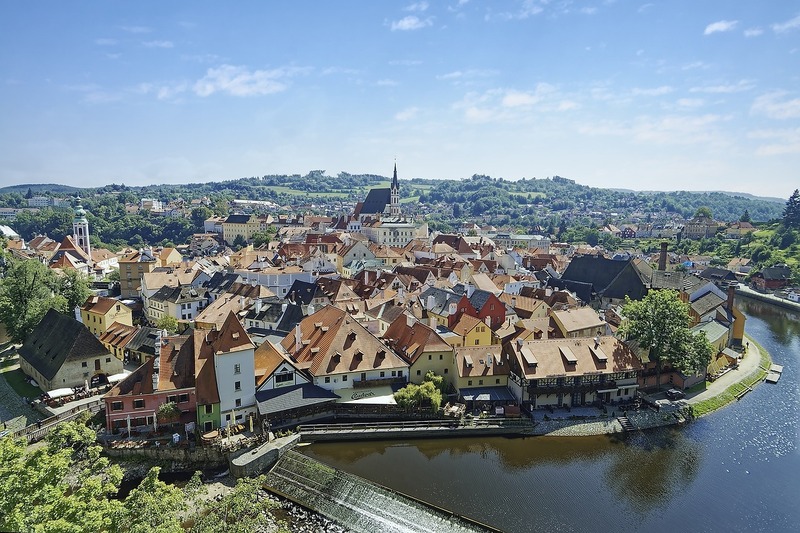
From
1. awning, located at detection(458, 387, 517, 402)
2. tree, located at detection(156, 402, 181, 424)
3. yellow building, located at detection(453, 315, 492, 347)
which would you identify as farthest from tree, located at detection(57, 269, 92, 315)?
awning, located at detection(458, 387, 517, 402)

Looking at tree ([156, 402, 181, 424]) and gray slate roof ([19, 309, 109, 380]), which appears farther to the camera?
gray slate roof ([19, 309, 109, 380])

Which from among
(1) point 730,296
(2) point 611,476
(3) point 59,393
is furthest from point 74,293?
(1) point 730,296

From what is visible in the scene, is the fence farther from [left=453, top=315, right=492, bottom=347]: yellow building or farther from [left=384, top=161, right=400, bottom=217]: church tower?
[left=384, top=161, right=400, bottom=217]: church tower

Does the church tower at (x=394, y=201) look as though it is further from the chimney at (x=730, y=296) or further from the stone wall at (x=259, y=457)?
the stone wall at (x=259, y=457)

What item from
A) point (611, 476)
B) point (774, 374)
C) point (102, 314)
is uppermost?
point (102, 314)

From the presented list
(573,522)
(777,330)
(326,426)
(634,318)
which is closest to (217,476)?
(326,426)

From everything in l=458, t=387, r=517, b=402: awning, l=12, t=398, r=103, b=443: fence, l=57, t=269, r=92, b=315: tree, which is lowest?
l=12, t=398, r=103, b=443: fence

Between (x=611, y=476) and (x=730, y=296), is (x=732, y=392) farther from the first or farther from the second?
(x=611, y=476)

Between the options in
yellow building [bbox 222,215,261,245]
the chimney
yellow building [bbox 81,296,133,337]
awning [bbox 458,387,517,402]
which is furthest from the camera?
yellow building [bbox 222,215,261,245]
